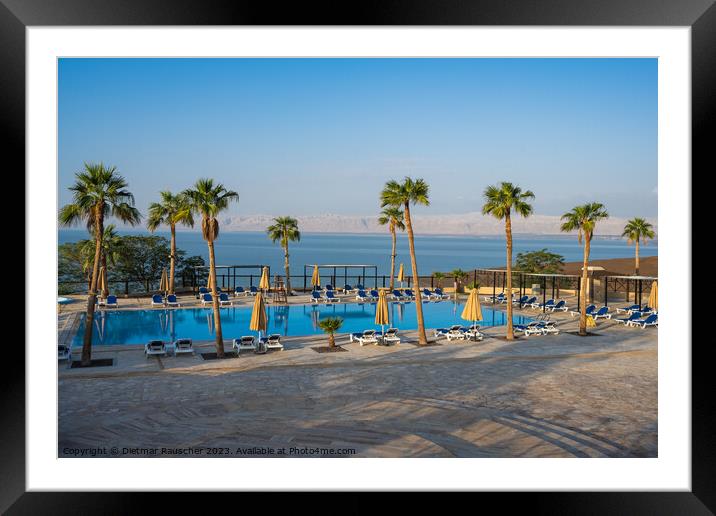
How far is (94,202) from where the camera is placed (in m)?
11.2

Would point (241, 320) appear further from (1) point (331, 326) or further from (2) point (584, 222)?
(2) point (584, 222)

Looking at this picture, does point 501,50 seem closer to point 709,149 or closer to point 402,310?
point 709,149

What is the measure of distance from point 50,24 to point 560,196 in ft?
462

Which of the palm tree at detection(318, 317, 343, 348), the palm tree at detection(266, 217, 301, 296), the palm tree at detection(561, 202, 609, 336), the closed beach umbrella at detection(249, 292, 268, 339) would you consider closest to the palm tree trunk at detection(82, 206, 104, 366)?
the closed beach umbrella at detection(249, 292, 268, 339)

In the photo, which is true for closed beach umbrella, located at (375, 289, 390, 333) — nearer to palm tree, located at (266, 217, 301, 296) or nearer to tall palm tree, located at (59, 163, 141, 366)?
tall palm tree, located at (59, 163, 141, 366)

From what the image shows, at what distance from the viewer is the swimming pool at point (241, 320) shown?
1677cm

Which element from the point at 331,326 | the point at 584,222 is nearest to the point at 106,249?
the point at 331,326

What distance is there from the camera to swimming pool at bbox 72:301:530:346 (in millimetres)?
16766

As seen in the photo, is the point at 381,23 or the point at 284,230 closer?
the point at 381,23

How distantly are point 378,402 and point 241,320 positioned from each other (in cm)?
1218

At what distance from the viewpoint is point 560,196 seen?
13350cm

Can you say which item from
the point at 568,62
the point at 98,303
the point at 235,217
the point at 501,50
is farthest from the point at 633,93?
the point at 235,217

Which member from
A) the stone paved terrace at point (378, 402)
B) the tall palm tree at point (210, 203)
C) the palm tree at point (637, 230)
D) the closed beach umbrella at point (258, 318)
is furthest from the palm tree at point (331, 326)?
Result: the palm tree at point (637, 230)

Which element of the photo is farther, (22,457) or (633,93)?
(633,93)
